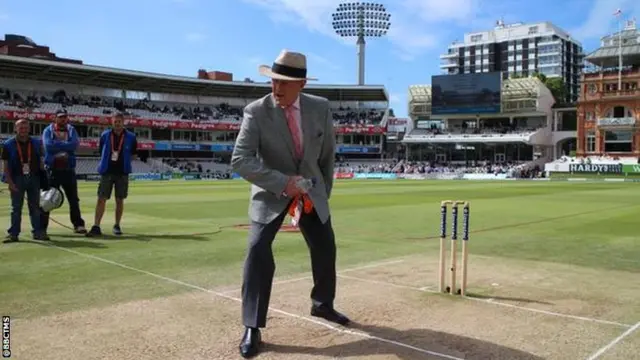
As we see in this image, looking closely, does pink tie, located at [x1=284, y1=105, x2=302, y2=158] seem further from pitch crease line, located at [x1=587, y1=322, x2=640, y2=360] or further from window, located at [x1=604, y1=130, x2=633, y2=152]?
window, located at [x1=604, y1=130, x2=633, y2=152]

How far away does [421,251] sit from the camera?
9.78 meters

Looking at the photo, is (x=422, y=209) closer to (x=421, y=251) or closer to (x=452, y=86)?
(x=421, y=251)

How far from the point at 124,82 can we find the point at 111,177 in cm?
7695

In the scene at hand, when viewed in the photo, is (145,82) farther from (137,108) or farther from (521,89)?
(521,89)

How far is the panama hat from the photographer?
15.5ft

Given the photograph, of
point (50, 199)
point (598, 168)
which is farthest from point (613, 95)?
point (50, 199)

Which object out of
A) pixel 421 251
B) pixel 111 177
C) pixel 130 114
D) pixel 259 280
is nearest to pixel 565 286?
pixel 421 251

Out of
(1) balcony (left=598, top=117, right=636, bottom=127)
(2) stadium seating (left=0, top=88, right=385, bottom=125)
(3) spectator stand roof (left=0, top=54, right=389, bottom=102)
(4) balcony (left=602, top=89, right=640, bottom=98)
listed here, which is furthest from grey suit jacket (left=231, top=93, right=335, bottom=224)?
(4) balcony (left=602, top=89, right=640, bottom=98)

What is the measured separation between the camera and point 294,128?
4914 mm

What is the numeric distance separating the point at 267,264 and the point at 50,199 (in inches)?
259

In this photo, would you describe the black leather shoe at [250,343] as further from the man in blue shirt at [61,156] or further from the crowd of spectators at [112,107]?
the crowd of spectators at [112,107]

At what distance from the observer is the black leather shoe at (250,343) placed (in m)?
4.32

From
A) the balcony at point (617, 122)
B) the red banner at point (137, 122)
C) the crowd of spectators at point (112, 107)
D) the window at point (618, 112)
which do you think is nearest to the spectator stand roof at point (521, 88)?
the window at point (618, 112)

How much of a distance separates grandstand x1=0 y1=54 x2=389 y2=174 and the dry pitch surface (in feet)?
214
